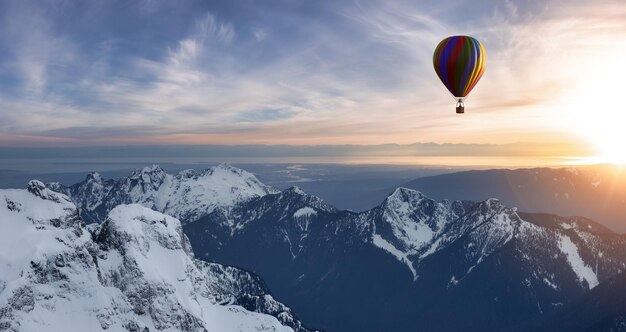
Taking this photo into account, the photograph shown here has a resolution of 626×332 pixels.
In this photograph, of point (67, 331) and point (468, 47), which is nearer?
point (468, 47)

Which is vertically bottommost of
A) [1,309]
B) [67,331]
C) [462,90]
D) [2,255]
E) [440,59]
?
[67,331]

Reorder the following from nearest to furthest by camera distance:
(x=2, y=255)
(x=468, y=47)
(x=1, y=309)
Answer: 1. (x=468, y=47)
2. (x=1, y=309)
3. (x=2, y=255)

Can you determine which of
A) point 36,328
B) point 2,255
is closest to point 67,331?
point 36,328

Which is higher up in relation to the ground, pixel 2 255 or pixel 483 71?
pixel 483 71

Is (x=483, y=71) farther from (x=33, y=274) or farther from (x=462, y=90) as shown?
(x=33, y=274)
